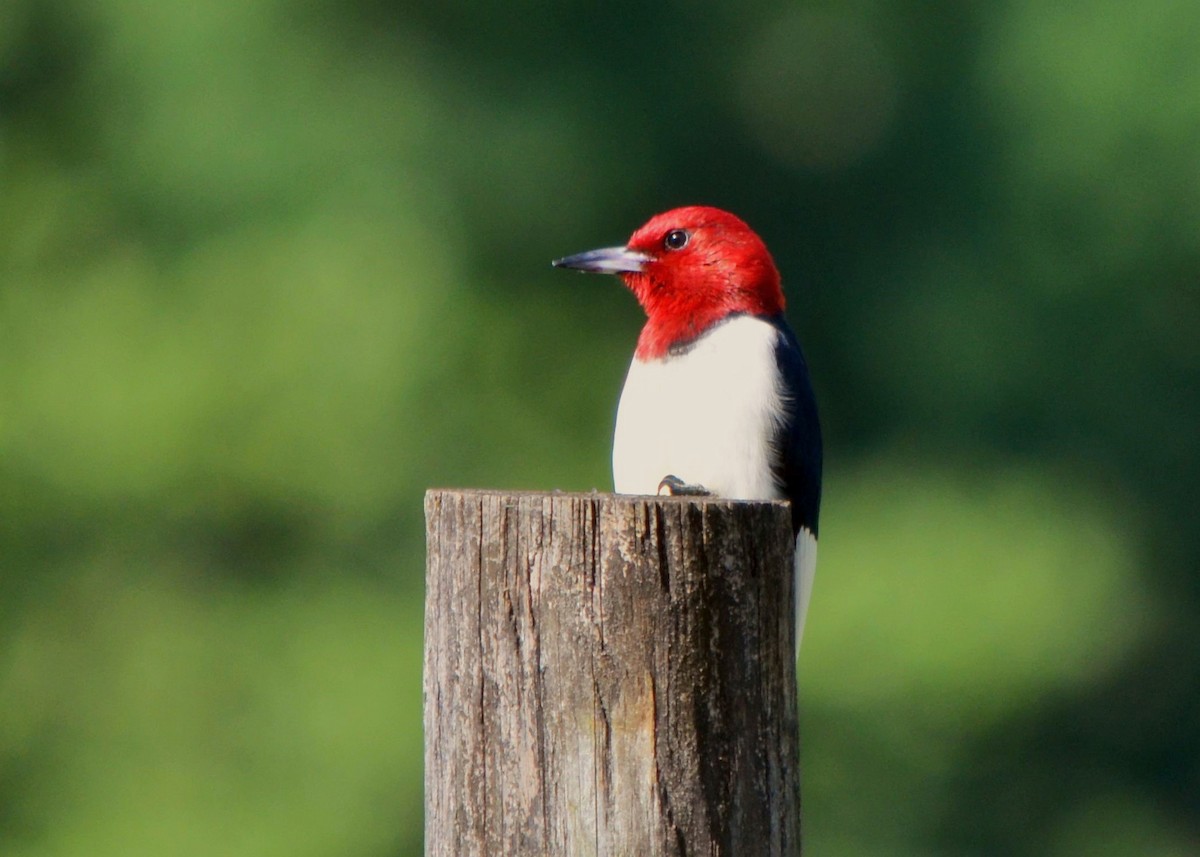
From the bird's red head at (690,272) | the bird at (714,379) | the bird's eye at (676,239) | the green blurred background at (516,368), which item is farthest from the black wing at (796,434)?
the green blurred background at (516,368)

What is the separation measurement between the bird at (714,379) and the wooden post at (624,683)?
1.57m

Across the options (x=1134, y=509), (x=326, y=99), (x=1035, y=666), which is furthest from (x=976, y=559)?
(x=326, y=99)

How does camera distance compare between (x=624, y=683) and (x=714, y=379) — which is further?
(x=714, y=379)

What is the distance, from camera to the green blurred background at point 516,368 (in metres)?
8.73

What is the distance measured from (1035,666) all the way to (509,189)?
13.2 feet

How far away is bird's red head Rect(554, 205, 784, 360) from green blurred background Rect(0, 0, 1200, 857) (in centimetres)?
412

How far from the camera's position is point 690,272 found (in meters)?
4.59

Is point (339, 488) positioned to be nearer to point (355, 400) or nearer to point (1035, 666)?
point (355, 400)

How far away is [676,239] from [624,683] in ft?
8.52

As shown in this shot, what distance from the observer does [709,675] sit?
7.43ft

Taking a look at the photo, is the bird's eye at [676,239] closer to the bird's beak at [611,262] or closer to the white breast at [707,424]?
the bird's beak at [611,262]

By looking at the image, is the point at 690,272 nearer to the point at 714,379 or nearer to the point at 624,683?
the point at 714,379

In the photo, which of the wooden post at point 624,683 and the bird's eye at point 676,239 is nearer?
the wooden post at point 624,683

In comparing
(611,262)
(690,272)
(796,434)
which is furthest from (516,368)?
(796,434)
